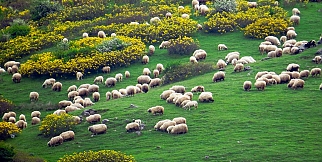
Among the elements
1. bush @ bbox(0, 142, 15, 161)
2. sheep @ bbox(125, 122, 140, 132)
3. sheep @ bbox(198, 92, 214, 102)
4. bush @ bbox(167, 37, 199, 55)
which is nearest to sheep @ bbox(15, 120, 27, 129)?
bush @ bbox(0, 142, 15, 161)

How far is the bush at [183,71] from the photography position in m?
38.2

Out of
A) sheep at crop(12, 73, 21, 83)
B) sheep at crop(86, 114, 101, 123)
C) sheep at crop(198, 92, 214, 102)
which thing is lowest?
sheep at crop(86, 114, 101, 123)

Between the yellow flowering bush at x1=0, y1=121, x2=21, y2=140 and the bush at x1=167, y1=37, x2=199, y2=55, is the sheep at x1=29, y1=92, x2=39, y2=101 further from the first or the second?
the bush at x1=167, y1=37, x2=199, y2=55

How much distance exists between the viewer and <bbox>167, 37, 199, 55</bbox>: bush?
4275 cm

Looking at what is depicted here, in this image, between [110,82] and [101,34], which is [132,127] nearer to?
[110,82]

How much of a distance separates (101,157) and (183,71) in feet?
42.3

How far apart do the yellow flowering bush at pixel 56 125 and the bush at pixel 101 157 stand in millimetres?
4239

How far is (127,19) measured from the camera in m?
49.3

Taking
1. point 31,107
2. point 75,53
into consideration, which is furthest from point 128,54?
point 31,107

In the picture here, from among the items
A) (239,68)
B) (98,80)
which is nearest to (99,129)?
(239,68)

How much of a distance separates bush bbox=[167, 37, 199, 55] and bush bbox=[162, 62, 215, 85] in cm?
361

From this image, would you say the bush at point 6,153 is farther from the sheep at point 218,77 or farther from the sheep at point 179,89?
the sheep at point 218,77

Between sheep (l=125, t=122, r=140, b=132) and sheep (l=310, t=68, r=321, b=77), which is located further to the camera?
sheep (l=310, t=68, r=321, b=77)

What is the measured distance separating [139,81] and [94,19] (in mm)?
13797
